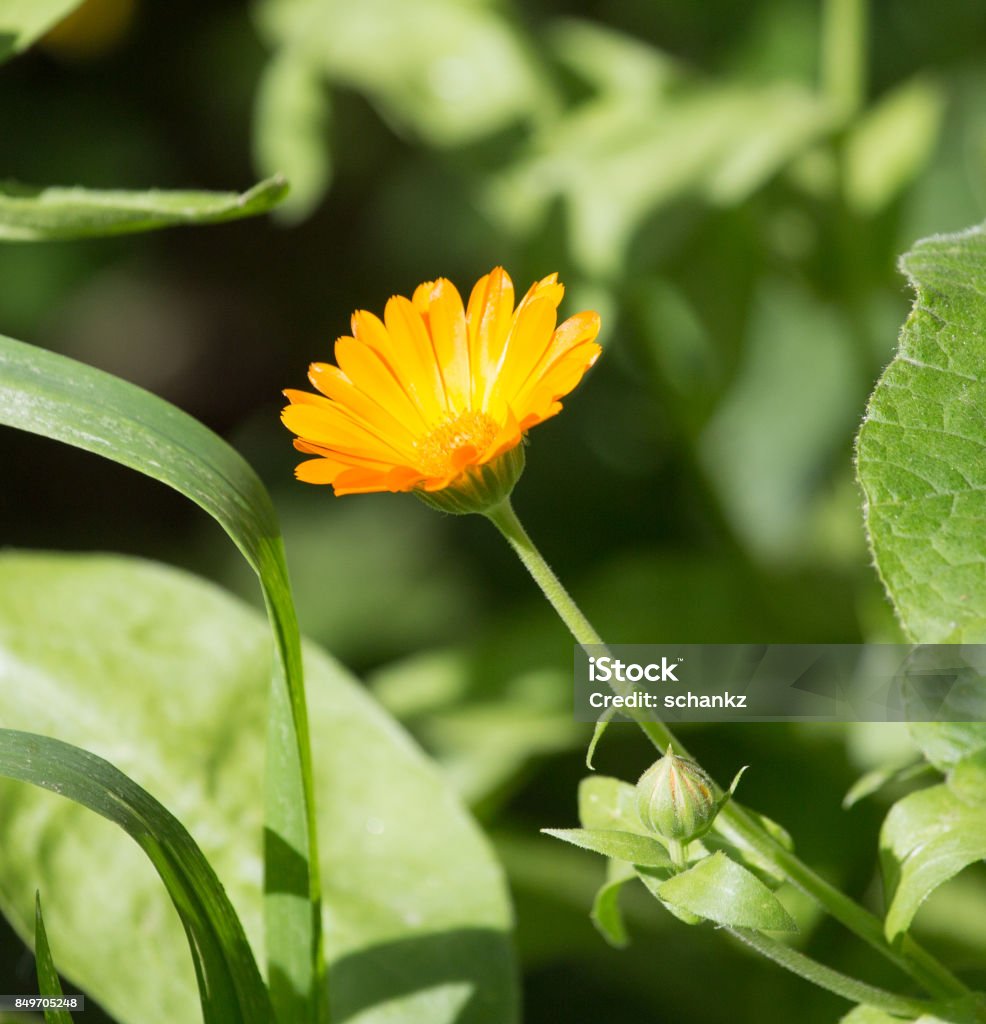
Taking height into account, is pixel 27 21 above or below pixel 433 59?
below

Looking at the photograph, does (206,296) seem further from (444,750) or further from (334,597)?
(444,750)

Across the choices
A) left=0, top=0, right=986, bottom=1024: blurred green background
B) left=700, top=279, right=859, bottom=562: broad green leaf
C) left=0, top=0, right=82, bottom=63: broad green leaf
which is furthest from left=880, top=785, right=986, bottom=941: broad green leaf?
left=700, top=279, right=859, bottom=562: broad green leaf

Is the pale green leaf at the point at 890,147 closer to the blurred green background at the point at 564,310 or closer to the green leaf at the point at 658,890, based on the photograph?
the blurred green background at the point at 564,310

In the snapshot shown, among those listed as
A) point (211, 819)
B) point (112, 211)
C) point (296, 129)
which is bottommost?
point (211, 819)

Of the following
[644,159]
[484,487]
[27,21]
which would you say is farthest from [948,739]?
[644,159]

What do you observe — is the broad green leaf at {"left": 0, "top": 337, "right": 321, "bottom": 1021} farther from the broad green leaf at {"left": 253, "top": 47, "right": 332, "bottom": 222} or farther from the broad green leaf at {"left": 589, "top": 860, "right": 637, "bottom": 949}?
the broad green leaf at {"left": 253, "top": 47, "right": 332, "bottom": 222}

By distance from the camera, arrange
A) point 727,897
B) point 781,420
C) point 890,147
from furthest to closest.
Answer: point 781,420 → point 890,147 → point 727,897

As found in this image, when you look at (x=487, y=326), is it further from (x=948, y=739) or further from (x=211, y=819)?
(x=211, y=819)

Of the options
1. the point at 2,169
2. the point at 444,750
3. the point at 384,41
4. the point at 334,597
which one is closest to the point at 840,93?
the point at 384,41
